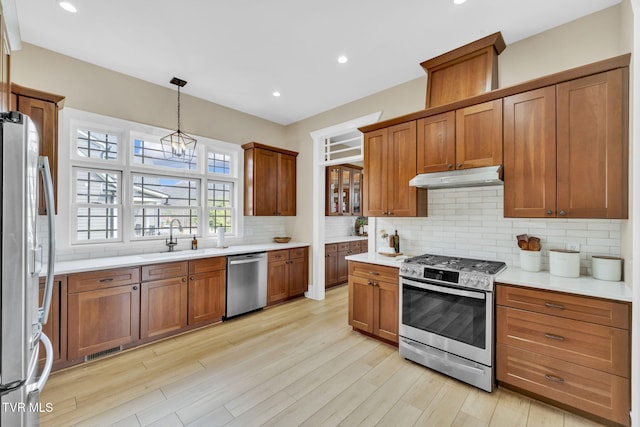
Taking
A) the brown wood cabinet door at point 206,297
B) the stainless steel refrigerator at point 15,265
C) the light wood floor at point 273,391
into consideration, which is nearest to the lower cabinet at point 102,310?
the light wood floor at point 273,391

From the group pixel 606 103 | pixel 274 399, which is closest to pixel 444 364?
pixel 274 399

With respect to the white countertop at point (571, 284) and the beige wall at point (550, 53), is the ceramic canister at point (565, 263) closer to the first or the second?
the white countertop at point (571, 284)

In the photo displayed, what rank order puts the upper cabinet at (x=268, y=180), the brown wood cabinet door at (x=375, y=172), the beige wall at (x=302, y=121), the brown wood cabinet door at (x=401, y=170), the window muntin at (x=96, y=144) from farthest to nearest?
the upper cabinet at (x=268, y=180)
the brown wood cabinet door at (x=375, y=172)
the window muntin at (x=96, y=144)
the brown wood cabinet door at (x=401, y=170)
the beige wall at (x=302, y=121)

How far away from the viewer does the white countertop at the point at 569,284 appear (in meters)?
1.85

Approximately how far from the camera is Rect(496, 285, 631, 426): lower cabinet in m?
1.81

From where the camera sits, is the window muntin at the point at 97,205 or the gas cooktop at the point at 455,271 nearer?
the gas cooktop at the point at 455,271

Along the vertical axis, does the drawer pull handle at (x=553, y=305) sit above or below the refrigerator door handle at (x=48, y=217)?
below

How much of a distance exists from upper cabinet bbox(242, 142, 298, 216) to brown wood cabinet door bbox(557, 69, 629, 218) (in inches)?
145

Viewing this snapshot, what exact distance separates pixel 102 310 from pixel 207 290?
3.49 ft

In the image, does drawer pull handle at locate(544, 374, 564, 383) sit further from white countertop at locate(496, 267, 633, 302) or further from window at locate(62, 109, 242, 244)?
window at locate(62, 109, 242, 244)

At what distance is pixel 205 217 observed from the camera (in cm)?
419

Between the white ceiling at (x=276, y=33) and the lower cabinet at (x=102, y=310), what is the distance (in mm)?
2323

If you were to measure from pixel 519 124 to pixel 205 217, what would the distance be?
4.02m

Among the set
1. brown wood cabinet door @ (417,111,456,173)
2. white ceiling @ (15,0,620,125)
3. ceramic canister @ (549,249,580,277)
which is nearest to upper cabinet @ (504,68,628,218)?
ceramic canister @ (549,249,580,277)
